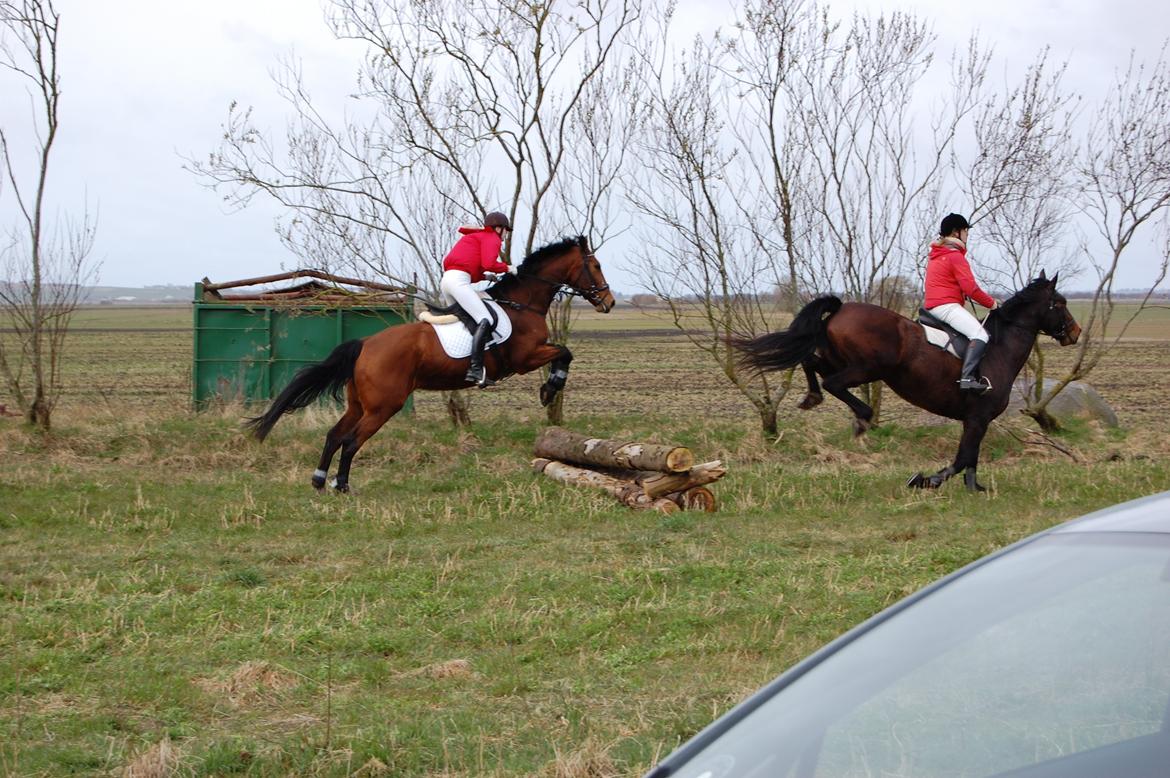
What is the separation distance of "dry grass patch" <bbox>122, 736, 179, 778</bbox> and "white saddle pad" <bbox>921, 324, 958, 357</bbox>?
31.2 feet

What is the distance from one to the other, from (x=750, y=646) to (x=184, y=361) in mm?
34433

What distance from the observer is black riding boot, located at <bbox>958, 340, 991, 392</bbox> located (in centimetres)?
1254

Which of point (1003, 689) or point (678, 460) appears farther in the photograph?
point (678, 460)

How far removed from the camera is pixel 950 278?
12.7 metres

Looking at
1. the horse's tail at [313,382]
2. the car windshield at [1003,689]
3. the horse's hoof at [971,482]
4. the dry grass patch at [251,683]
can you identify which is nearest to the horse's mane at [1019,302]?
the horse's hoof at [971,482]

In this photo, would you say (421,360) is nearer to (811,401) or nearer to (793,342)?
(793,342)

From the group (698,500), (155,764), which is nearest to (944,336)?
(698,500)

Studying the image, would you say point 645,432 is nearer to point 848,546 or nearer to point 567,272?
point 567,272

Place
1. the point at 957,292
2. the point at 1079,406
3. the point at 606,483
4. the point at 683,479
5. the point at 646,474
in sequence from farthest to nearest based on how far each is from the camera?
the point at 1079,406
the point at 957,292
the point at 606,483
the point at 646,474
the point at 683,479

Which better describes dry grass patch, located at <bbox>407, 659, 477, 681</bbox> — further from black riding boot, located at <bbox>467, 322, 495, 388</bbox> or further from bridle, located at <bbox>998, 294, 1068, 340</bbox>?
bridle, located at <bbox>998, 294, 1068, 340</bbox>

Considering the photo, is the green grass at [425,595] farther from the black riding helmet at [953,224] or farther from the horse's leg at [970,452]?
the black riding helmet at [953,224]

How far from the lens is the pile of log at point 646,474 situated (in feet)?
37.4

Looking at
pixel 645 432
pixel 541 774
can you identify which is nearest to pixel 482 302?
pixel 645 432

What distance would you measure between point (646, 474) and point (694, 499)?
529 mm
